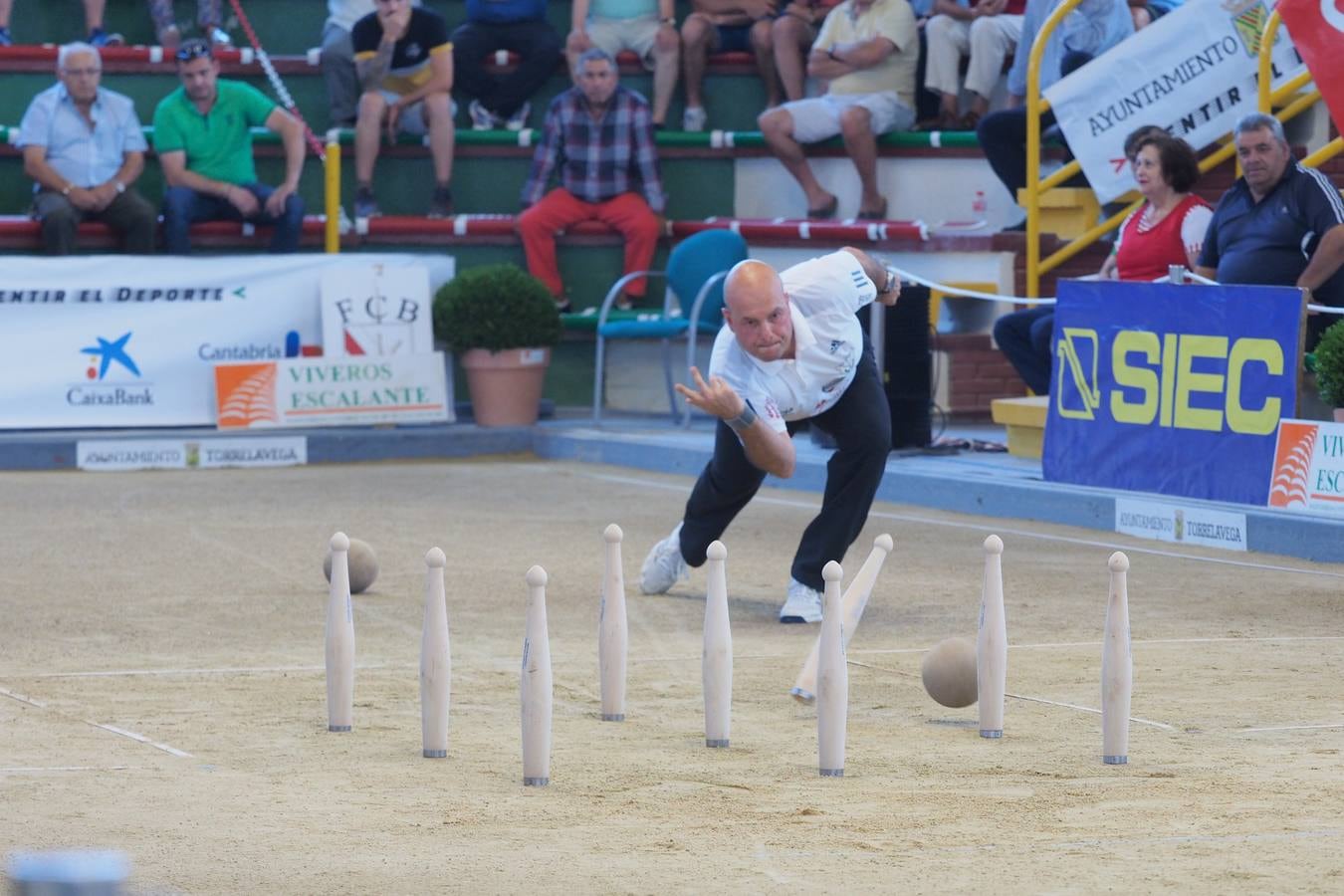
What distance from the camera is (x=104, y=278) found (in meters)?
15.8

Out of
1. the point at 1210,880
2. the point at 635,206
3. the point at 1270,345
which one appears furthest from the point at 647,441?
the point at 1210,880

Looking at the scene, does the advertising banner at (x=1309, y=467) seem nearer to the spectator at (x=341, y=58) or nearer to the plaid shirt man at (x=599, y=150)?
the plaid shirt man at (x=599, y=150)

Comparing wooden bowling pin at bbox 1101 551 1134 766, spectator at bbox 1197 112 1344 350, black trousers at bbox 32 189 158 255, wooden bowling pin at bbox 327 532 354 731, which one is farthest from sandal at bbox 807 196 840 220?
wooden bowling pin at bbox 1101 551 1134 766

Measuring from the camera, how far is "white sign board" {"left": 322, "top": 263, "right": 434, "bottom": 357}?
638 inches

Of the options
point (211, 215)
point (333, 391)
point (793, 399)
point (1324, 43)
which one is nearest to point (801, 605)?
point (793, 399)

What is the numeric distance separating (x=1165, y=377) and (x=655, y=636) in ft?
14.4

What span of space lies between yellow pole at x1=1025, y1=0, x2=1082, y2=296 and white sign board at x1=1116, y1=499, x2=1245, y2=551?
405 centimetres

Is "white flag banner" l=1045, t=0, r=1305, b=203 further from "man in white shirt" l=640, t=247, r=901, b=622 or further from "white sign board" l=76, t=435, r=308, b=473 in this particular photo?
"man in white shirt" l=640, t=247, r=901, b=622

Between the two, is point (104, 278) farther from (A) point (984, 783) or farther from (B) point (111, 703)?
(A) point (984, 783)

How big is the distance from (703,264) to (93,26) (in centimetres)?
605

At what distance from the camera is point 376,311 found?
1631 cm

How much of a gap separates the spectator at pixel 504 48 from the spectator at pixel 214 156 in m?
1.95

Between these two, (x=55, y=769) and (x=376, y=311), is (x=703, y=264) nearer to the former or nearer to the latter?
(x=376, y=311)

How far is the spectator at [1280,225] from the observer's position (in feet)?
38.9
